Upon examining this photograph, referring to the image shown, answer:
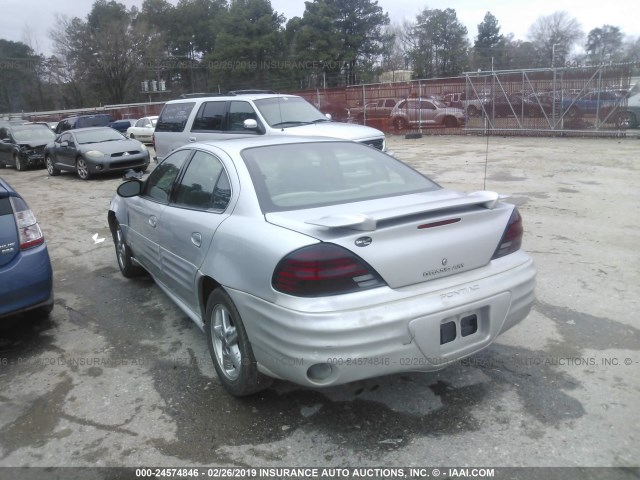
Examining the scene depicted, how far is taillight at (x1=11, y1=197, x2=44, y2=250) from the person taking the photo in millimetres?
4250

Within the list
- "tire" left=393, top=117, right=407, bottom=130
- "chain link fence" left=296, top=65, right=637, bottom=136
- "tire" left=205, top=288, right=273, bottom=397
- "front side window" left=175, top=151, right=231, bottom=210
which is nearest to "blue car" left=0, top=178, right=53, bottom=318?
"front side window" left=175, top=151, right=231, bottom=210

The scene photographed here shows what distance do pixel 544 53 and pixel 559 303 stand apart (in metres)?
72.8

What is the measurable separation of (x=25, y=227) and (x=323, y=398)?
2.83m

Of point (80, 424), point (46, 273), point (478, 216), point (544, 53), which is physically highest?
point (544, 53)

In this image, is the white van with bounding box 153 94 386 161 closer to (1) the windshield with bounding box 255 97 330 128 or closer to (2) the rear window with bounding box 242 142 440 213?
(1) the windshield with bounding box 255 97 330 128

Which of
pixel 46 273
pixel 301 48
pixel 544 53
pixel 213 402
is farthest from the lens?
pixel 544 53

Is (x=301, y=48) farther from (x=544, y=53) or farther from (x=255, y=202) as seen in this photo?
(x=255, y=202)

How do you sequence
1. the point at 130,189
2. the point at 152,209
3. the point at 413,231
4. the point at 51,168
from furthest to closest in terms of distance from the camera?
the point at 51,168
the point at 130,189
the point at 152,209
the point at 413,231

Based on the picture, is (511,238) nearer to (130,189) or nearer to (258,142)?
(258,142)

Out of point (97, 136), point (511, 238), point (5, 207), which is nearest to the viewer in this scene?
point (511, 238)

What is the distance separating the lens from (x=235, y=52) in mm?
53656

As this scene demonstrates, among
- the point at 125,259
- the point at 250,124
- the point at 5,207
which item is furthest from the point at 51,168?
the point at 5,207

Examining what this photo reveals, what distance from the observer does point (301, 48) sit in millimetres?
53031

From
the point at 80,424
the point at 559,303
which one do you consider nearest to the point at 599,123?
the point at 559,303
